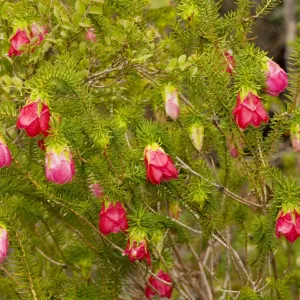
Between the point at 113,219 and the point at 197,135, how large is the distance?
28 centimetres

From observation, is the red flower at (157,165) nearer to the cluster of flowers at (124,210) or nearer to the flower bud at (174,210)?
the cluster of flowers at (124,210)

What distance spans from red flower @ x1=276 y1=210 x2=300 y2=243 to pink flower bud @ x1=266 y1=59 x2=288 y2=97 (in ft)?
0.91

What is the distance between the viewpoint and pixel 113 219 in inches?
Answer: 57.9

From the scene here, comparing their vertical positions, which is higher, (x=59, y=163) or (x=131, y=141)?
(x=59, y=163)

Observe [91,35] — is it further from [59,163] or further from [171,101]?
[59,163]

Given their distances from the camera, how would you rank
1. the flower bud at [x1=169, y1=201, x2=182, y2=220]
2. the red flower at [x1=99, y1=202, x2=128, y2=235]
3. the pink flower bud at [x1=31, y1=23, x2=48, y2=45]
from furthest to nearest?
the flower bud at [x1=169, y1=201, x2=182, y2=220] → the pink flower bud at [x1=31, y1=23, x2=48, y2=45] → the red flower at [x1=99, y1=202, x2=128, y2=235]

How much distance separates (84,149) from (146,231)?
9.6 inches

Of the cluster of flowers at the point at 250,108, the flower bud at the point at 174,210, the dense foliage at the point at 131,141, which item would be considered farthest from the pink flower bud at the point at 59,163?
the flower bud at the point at 174,210

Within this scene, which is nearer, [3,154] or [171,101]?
[3,154]

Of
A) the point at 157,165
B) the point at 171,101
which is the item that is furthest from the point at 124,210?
the point at 171,101

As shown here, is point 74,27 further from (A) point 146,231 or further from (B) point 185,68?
(A) point 146,231

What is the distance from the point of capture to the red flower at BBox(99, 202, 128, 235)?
4.82 ft

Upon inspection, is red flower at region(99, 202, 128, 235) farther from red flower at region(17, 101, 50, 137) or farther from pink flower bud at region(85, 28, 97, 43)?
pink flower bud at region(85, 28, 97, 43)

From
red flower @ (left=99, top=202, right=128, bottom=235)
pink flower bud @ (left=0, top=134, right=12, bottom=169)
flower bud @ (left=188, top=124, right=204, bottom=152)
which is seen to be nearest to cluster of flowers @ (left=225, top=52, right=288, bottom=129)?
flower bud @ (left=188, top=124, right=204, bottom=152)
